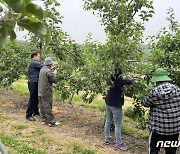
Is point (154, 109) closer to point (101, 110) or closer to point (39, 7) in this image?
point (39, 7)

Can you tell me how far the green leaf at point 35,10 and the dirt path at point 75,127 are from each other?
5038 mm

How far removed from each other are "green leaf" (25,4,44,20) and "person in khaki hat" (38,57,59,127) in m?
6.31

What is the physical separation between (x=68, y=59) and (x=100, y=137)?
7.29 ft

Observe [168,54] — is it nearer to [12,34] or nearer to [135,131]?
[135,131]

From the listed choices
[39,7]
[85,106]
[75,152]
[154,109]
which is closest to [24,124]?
[75,152]

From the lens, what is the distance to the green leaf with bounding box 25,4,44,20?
2.77 ft

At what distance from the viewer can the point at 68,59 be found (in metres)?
8.13

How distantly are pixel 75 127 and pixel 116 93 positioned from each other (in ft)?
6.79

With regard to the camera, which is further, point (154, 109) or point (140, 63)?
point (140, 63)

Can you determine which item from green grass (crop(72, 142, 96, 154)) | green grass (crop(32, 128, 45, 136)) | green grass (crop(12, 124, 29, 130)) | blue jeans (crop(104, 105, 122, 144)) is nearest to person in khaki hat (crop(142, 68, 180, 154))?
blue jeans (crop(104, 105, 122, 144))

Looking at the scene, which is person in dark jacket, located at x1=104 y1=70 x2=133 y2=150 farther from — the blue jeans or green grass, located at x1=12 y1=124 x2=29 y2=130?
green grass, located at x1=12 y1=124 x2=29 y2=130

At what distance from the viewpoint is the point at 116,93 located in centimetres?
584

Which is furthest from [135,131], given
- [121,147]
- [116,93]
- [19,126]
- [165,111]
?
[165,111]

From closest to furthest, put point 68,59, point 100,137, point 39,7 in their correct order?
point 39,7
point 100,137
point 68,59
